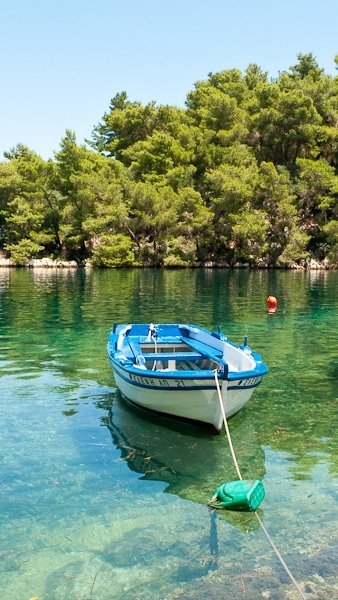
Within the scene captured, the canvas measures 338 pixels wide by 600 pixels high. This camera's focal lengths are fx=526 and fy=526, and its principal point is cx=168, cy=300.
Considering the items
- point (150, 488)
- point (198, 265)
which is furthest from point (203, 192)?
point (150, 488)

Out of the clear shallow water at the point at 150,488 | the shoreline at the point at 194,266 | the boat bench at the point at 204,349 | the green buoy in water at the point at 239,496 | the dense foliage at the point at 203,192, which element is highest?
the dense foliage at the point at 203,192

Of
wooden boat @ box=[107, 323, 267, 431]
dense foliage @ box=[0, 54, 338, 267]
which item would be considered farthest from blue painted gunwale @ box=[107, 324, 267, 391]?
dense foliage @ box=[0, 54, 338, 267]

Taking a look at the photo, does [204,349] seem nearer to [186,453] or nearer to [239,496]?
[186,453]

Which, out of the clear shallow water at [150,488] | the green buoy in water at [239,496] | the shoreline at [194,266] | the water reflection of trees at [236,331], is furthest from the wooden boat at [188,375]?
the shoreline at [194,266]

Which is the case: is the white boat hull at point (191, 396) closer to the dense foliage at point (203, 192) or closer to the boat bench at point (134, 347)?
the boat bench at point (134, 347)

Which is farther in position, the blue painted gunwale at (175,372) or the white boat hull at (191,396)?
the white boat hull at (191,396)

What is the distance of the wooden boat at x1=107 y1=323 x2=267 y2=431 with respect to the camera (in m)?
9.24

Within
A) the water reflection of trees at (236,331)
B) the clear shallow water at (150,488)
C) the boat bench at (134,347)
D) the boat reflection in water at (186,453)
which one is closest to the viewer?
the clear shallow water at (150,488)

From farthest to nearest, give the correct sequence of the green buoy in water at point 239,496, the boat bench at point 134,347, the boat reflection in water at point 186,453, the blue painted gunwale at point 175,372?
1. the boat bench at point 134,347
2. the blue painted gunwale at point 175,372
3. the boat reflection in water at point 186,453
4. the green buoy in water at point 239,496

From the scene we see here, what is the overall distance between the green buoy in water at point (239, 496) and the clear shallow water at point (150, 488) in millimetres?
156

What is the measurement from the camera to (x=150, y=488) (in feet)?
26.0

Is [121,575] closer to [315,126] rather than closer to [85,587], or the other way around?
[85,587]

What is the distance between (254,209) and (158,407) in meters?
62.3

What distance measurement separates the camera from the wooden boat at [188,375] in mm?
9242
